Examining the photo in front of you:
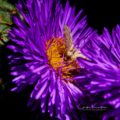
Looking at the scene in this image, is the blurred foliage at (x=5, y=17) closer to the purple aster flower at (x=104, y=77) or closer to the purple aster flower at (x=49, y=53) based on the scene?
the purple aster flower at (x=49, y=53)

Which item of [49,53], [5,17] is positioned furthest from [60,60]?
[5,17]

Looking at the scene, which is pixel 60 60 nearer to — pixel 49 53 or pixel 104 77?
pixel 49 53

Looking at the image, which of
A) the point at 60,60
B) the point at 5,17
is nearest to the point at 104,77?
the point at 60,60

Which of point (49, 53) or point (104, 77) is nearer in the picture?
point (104, 77)

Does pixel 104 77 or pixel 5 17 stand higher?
pixel 5 17

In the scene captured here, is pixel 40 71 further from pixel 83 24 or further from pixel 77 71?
pixel 83 24

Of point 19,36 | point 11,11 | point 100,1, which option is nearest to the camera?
point 19,36

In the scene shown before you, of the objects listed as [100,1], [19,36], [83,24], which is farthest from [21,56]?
[100,1]

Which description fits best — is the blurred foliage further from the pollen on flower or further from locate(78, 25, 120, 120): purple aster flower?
locate(78, 25, 120, 120): purple aster flower
